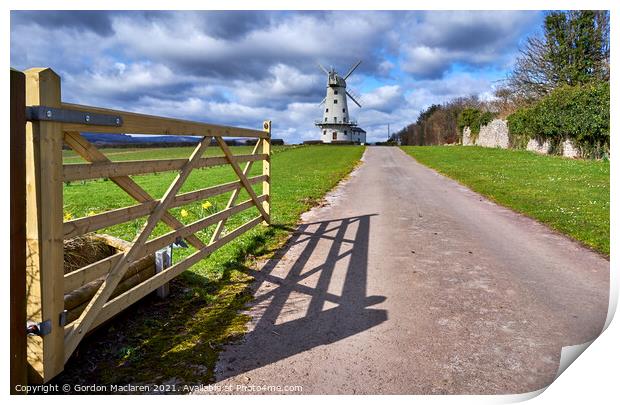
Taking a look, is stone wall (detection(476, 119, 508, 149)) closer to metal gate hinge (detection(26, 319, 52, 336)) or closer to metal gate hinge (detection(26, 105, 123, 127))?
metal gate hinge (detection(26, 105, 123, 127))

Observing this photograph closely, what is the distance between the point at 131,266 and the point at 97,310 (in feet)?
2.54

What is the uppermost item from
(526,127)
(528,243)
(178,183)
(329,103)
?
(329,103)

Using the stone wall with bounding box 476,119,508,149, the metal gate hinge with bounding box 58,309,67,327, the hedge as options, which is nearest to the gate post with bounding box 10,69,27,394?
the metal gate hinge with bounding box 58,309,67,327

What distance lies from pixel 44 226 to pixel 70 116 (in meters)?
0.75

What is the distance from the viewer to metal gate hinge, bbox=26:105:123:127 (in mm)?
2658

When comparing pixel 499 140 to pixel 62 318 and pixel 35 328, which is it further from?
pixel 35 328

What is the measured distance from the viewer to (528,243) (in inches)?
271

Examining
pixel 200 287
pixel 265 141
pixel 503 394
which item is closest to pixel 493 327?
pixel 503 394

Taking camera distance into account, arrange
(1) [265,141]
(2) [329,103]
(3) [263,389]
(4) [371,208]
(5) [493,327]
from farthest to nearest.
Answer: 1. (2) [329,103]
2. (4) [371,208]
3. (1) [265,141]
4. (5) [493,327]
5. (3) [263,389]

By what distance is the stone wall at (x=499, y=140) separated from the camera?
25109mm

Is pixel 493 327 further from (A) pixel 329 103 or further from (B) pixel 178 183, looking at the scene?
(A) pixel 329 103

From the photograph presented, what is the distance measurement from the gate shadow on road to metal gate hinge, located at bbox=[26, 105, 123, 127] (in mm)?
2015

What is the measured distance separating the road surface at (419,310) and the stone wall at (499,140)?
67.4 ft

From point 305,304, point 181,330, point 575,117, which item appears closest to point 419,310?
point 305,304
